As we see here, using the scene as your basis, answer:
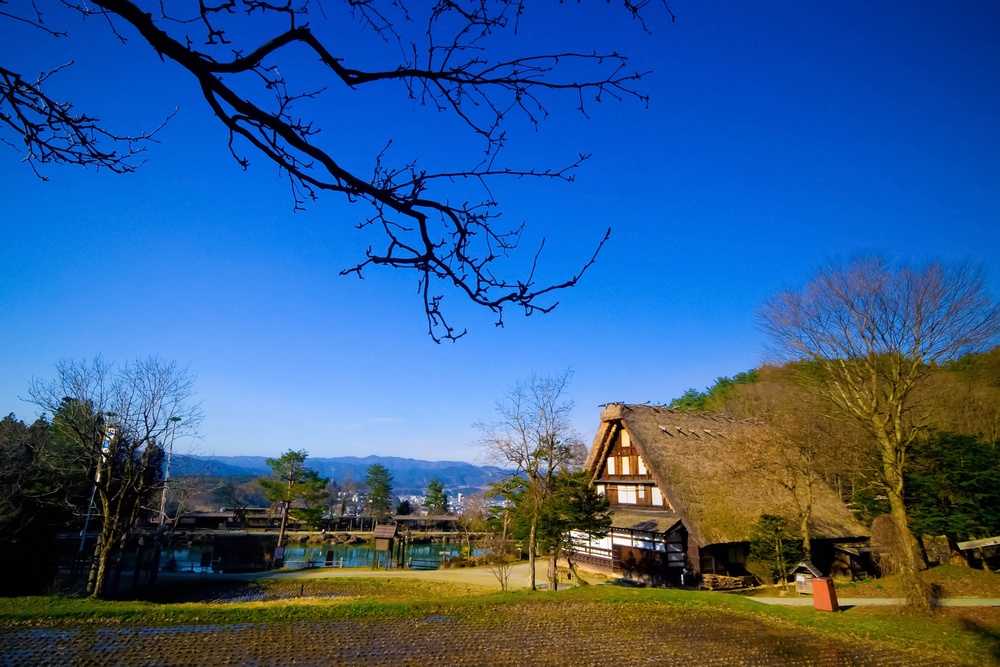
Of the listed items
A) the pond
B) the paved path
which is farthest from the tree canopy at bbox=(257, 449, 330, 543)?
the paved path

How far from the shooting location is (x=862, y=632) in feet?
32.3

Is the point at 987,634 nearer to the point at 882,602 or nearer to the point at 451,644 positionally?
the point at 882,602

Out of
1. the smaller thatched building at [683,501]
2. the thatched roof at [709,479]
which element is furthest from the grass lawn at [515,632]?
the thatched roof at [709,479]

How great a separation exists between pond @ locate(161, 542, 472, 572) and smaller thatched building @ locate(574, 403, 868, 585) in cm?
1094

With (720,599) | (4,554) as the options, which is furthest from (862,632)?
(4,554)

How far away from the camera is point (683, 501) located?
727 inches

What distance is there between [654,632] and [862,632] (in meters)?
3.95

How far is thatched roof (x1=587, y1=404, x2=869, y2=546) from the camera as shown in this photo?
18047 mm

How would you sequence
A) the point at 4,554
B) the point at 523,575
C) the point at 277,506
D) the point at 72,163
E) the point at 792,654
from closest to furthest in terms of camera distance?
1. the point at 72,163
2. the point at 792,654
3. the point at 4,554
4. the point at 523,575
5. the point at 277,506

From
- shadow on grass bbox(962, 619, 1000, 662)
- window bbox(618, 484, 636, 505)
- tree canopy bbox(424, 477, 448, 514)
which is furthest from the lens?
tree canopy bbox(424, 477, 448, 514)

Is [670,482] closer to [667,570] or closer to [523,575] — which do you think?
[667,570]

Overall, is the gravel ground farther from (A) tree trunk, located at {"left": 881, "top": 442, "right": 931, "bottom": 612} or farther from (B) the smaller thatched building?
(B) the smaller thatched building

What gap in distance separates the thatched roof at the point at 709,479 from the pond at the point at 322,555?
13.1 meters

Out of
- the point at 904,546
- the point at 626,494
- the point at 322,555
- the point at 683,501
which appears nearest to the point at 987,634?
the point at 904,546
